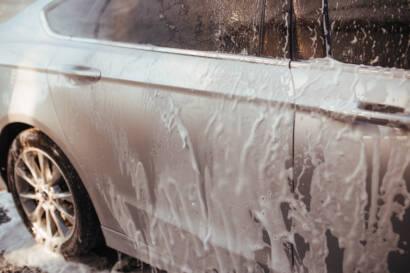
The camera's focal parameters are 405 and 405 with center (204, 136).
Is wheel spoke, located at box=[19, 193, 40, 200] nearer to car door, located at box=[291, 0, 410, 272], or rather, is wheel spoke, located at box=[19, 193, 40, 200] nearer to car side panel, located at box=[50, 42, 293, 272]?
car side panel, located at box=[50, 42, 293, 272]

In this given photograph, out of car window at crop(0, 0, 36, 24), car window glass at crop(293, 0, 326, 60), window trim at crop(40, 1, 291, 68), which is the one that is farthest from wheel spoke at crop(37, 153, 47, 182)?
car window at crop(0, 0, 36, 24)

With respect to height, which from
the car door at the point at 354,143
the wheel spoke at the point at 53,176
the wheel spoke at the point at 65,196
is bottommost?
the wheel spoke at the point at 65,196

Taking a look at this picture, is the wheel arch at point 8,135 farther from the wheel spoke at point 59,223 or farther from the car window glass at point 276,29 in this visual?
the car window glass at point 276,29

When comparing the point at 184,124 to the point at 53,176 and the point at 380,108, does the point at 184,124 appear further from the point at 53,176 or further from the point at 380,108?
the point at 53,176

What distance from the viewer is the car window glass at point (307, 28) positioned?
136 cm

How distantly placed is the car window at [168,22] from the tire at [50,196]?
0.62 m

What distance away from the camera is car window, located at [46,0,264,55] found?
1.48 metres

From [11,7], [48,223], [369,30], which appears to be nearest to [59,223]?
[48,223]

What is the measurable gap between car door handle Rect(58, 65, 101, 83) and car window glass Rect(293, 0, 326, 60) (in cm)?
84

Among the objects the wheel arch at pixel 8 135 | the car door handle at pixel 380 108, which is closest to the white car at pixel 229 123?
the car door handle at pixel 380 108

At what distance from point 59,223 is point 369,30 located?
182 centimetres

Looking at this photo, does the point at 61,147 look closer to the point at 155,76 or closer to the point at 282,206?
the point at 155,76

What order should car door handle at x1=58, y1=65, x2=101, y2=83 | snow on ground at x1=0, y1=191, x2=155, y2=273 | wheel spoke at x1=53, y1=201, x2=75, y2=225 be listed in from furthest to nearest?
snow on ground at x1=0, y1=191, x2=155, y2=273
wheel spoke at x1=53, y1=201, x2=75, y2=225
car door handle at x1=58, y1=65, x2=101, y2=83

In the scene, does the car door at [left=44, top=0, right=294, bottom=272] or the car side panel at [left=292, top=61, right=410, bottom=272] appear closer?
the car side panel at [left=292, top=61, right=410, bottom=272]
